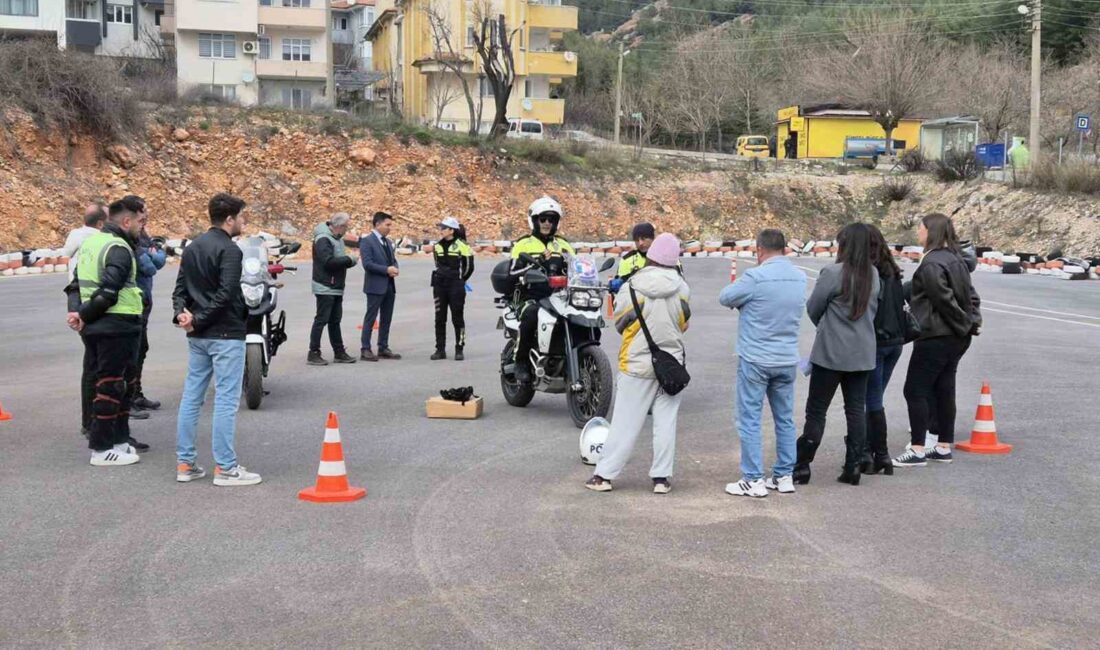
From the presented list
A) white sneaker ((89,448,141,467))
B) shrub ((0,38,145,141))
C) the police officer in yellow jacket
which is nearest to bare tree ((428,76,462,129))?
shrub ((0,38,145,141))

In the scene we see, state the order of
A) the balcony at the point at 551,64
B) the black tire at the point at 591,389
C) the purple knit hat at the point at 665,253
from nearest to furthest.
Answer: the purple knit hat at the point at 665,253, the black tire at the point at 591,389, the balcony at the point at 551,64

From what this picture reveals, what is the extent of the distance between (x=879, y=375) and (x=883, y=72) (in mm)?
61847

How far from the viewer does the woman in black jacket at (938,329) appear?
9.17 metres

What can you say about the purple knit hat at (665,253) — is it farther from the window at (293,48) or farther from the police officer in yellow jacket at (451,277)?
the window at (293,48)

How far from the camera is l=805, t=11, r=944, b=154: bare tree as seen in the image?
65.9 meters

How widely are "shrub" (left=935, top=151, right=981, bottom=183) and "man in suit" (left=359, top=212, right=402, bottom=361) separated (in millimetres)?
40195

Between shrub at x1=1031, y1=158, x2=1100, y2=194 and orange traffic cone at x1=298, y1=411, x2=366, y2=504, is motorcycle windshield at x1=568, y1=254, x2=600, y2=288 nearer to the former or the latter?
orange traffic cone at x1=298, y1=411, x2=366, y2=504

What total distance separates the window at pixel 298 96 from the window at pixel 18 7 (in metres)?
14.5

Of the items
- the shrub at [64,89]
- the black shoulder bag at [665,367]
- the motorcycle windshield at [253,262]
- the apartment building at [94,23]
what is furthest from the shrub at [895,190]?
the black shoulder bag at [665,367]

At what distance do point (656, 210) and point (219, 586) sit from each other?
47.3m

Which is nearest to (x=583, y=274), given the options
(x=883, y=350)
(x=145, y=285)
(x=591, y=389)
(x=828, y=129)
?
(x=591, y=389)

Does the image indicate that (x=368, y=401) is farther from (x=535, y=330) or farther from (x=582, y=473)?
(x=582, y=473)

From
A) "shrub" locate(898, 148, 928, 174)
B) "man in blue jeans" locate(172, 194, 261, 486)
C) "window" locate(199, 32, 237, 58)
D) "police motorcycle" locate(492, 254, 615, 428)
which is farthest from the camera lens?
"window" locate(199, 32, 237, 58)

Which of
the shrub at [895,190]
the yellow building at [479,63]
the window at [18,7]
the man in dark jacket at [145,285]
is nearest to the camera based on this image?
the man in dark jacket at [145,285]
